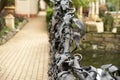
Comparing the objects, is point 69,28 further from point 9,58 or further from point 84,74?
point 9,58

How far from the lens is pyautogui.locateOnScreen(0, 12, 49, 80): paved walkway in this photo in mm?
9000

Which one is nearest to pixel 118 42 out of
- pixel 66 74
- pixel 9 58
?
pixel 9 58

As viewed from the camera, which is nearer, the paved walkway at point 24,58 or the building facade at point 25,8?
the paved walkway at point 24,58

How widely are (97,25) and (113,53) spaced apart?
2068mm

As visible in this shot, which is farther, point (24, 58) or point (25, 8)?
point (25, 8)

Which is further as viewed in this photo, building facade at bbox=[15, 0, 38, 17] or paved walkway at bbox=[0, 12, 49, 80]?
building facade at bbox=[15, 0, 38, 17]

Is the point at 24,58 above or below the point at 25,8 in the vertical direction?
below

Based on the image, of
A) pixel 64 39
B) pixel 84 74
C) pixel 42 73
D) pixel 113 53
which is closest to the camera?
pixel 84 74

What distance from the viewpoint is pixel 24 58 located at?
11.9 metres

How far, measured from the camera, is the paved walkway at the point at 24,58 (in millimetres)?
9000

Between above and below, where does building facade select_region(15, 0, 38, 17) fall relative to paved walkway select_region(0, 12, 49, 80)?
above

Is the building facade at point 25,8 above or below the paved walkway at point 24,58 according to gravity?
above

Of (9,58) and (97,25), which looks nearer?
(9,58)

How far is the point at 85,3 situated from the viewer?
17.5 meters
